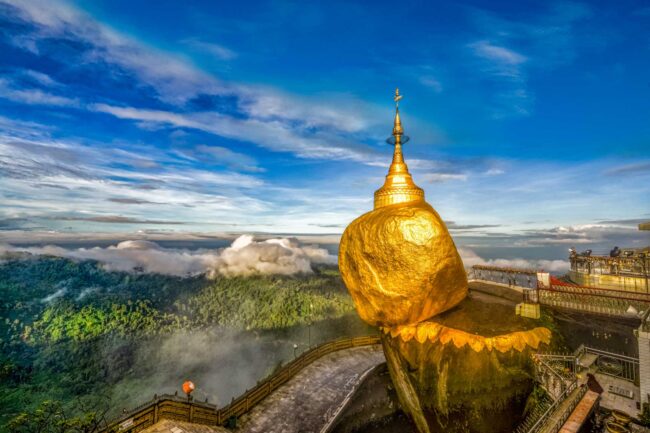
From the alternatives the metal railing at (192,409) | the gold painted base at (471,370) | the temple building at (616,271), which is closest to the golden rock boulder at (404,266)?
the gold painted base at (471,370)

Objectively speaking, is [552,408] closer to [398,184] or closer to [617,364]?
[617,364]

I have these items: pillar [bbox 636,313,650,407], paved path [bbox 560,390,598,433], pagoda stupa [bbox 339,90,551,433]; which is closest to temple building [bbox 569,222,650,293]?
pillar [bbox 636,313,650,407]

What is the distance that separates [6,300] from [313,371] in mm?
101128

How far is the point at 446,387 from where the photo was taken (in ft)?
34.1

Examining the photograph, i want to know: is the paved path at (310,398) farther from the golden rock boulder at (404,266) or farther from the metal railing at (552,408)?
→ the metal railing at (552,408)

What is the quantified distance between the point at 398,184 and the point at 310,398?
11.8 m

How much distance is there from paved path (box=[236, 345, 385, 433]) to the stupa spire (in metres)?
10.1

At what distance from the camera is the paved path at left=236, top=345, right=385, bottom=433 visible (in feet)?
43.0

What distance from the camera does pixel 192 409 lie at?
11992 mm

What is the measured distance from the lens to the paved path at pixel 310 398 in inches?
516

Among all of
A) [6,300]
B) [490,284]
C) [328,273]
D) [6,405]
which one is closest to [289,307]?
[328,273]

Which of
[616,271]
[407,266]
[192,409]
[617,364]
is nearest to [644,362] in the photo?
[617,364]

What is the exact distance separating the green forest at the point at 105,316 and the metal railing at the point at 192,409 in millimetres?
30362

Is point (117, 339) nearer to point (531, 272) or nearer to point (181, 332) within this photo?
point (181, 332)
